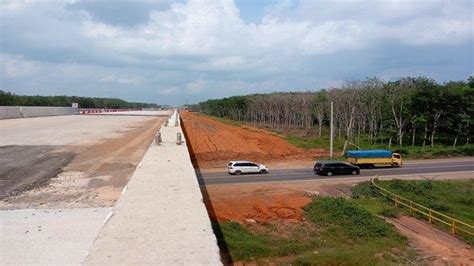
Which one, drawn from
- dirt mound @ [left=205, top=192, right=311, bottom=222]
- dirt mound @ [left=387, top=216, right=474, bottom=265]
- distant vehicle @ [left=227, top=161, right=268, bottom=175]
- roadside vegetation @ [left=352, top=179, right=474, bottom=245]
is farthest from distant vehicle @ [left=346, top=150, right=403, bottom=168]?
dirt mound @ [left=387, top=216, right=474, bottom=265]

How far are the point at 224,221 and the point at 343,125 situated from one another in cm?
4724

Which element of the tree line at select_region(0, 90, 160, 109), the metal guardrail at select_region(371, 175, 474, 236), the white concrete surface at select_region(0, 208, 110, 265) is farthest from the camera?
the tree line at select_region(0, 90, 160, 109)

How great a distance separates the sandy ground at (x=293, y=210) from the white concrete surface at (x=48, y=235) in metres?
7.05

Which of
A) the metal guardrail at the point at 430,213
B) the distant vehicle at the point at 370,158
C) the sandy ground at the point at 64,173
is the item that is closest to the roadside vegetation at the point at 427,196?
the metal guardrail at the point at 430,213

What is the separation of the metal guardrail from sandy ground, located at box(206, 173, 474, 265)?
2.20 feet

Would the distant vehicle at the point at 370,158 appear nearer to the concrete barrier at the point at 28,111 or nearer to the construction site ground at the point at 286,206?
the construction site ground at the point at 286,206

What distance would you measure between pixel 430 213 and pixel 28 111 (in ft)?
180

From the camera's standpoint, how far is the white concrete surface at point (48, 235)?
706cm

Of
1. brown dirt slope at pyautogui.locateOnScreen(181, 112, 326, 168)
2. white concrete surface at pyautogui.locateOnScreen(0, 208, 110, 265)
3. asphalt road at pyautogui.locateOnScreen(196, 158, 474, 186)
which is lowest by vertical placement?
asphalt road at pyautogui.locateOnScreen(196, 158, 474, 186)

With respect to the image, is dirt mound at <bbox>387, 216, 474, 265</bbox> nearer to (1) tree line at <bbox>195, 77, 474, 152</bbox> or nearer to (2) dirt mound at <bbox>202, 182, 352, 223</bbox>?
(2) dirt mound at <bbox>202, 182, 352, 223</bbox>

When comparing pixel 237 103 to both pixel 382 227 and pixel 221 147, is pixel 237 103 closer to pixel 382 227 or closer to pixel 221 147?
pixel 221 147

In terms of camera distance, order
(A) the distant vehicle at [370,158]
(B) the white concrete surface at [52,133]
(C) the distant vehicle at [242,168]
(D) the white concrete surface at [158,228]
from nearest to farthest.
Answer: (D) the white concrete surface at [158,228] < (B) the white concrete surface at [52,133] < (C) the distant vehicle at [242,168] < (A) the distant vehicle at [370,158]

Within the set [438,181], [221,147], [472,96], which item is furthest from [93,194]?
[472,96]

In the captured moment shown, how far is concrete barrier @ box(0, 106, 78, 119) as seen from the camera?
5008cm
